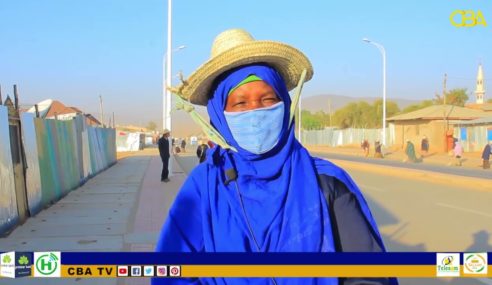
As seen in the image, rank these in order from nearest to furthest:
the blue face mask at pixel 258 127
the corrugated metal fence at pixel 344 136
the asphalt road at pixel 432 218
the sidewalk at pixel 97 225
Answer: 1. the blue face mask at pixel 258 127
2. the sidewalk at pixel 97 225
3. the asphalt road at pixel 432 218
4. the corrugated metal fence at pixel 344 136

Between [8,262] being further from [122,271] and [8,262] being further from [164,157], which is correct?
[164,157]

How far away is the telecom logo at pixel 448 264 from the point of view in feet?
3.95

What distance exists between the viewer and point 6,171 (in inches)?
294

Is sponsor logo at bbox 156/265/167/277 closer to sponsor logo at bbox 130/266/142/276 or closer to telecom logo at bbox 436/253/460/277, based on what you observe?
sponsor logo at bbox 130/266/142/276

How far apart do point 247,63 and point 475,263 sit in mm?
996

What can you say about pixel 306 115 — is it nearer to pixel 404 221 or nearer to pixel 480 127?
pixel 480 127

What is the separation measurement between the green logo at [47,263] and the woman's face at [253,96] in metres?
0.80

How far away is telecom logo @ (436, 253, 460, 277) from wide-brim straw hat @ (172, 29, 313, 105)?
36.5 inches

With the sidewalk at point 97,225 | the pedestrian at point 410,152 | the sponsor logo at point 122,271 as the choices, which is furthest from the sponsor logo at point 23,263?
the pedestrian at point 410,152

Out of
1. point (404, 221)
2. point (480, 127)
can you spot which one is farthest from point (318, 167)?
point (480, 127)

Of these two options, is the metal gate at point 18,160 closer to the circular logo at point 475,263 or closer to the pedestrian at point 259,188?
the pedestrian at point 259,188

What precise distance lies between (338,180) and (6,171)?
278 inches

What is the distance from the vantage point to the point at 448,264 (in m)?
1.22

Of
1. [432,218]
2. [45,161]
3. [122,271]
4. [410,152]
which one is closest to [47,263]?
[122,271]
